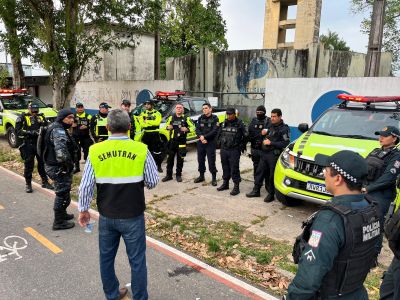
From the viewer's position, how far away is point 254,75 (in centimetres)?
1587

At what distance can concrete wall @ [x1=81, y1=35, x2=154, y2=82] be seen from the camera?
1928 centimetres

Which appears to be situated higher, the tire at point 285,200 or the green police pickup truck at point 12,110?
the green police pickup truck at point 12,110

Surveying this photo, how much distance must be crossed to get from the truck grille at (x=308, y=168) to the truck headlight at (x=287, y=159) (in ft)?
0.46

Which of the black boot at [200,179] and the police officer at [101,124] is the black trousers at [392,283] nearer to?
the black boot at [200,179]

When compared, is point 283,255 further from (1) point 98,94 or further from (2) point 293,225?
(1) point 98,94

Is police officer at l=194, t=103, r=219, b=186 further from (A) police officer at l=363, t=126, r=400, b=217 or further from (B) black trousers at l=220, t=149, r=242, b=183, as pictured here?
(A) police officer at l=363, t=126, r=400, b=217

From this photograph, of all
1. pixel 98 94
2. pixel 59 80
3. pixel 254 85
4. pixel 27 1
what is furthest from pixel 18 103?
pixel 254 85

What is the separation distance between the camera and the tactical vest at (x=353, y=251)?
1.85 meters

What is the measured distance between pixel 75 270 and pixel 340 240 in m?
3.26

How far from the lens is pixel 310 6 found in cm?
2081

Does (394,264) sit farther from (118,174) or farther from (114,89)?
(114,89)

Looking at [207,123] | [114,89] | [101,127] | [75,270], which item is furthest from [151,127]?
[114,89]

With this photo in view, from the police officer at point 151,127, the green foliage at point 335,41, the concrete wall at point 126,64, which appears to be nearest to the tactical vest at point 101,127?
the police officer at point 151,127

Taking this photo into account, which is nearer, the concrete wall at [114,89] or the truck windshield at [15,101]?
the truck windshield at [15,101]
